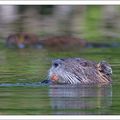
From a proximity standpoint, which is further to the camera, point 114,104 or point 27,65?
point 27,65

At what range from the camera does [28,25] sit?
30.8 feet

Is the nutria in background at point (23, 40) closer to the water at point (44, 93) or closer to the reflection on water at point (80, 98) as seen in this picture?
the water at point (44, 93)

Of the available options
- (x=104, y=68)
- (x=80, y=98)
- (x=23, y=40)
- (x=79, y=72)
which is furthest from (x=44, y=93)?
(x=23, y=40)

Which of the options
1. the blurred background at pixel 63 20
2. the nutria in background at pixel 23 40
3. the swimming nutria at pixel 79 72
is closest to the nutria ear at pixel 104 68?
the swimming nutria at pixel 79 72

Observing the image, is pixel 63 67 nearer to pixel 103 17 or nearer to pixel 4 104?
pixel 4 104

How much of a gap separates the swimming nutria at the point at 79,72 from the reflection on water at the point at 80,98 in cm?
Answer: 17

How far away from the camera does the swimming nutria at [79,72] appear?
6977 mm

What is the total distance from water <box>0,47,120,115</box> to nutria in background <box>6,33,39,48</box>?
99 cm

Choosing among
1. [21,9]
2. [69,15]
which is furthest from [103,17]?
[21,9]

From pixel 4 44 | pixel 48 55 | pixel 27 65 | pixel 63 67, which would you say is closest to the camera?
pixel 63 67

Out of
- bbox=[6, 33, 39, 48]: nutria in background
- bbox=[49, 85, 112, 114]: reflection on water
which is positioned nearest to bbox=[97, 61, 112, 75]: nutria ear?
bbox=[49, 85, 112, 114]: reflection on water

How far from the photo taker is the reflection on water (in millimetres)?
6148

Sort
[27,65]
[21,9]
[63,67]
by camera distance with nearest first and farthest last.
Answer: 1. [63,67]
2. [27,65]
3. [21,9]

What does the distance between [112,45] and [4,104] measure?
2912 mm
